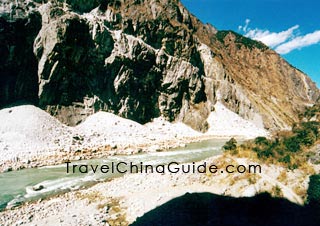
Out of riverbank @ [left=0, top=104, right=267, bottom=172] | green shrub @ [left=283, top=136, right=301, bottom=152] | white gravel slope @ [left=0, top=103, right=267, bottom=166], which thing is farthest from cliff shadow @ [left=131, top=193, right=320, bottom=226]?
white gravel slope @ [left=0, top=103, right=267, bottom=166]

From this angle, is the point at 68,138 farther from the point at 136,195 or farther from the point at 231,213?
the point at 231,213

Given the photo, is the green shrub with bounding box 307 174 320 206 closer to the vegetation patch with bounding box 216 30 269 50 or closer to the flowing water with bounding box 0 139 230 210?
the flowing water with bounding box 0 139 230 210

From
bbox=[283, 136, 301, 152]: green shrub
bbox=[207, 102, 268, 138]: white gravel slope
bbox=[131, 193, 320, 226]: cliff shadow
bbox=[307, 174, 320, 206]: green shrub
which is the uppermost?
bbox=[207, 102, 268, 138]: white gravel slope

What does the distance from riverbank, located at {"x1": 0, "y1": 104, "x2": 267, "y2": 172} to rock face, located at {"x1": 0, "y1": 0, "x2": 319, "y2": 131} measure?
3.69 m

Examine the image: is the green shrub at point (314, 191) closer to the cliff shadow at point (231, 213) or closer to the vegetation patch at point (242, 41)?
the cliff shadow at point (231, 213)

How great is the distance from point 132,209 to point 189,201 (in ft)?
9.66

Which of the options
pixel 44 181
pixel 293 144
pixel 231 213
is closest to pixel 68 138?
pixel 44 181

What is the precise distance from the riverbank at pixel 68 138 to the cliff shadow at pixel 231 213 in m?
19.8

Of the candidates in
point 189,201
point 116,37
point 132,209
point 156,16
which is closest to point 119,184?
point 132,209

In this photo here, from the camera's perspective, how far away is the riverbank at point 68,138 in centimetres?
3202

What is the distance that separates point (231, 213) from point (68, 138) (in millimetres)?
30370

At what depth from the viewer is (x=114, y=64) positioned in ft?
181

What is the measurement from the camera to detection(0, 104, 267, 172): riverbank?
32.0m

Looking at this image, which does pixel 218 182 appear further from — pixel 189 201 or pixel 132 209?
pixel 132 209
